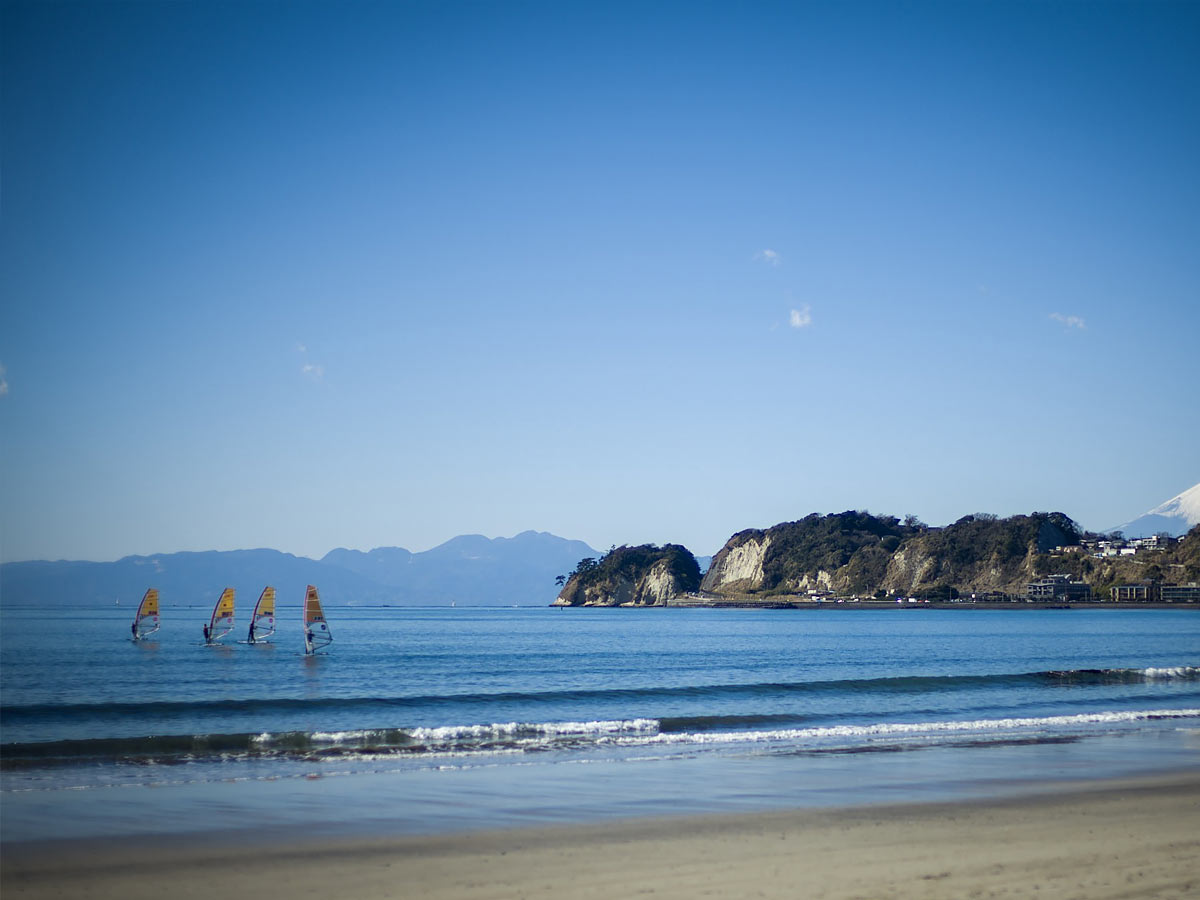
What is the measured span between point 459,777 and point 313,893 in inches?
294

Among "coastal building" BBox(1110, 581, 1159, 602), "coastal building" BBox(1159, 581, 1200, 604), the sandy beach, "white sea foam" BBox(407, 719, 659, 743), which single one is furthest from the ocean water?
"coastal building" BBox(1110, 581, 1159, 602)

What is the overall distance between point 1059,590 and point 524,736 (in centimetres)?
18600

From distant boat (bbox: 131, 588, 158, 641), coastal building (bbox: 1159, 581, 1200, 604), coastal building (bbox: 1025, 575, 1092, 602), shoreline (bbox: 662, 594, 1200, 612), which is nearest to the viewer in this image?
distant boat (bbox: 131, 588, 158, 641)

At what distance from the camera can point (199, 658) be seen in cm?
5009

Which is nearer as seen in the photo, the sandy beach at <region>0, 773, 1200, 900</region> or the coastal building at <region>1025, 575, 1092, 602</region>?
the sandy beach at <region>0, 773, 1200, 900</region>

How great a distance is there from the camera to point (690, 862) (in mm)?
11188

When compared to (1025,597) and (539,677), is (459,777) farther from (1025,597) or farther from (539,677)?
(1025,597)

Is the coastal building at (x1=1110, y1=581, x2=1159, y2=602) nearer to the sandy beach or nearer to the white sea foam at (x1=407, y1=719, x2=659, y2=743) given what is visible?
the white sea foam at (x1=407, y1=719, x2=659, y2=743)

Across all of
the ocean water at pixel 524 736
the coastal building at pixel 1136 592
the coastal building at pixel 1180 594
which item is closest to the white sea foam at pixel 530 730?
the ocean water at pixel 524 736

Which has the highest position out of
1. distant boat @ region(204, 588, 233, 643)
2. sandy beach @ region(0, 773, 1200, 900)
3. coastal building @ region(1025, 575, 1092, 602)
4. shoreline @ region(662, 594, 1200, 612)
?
sandy beach @ region(0, 773, 1200, 900)

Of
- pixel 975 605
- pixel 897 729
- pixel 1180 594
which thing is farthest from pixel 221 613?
pixel 1180 594

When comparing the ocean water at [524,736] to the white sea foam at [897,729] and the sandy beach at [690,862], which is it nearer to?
the white sea foam at [897,729]

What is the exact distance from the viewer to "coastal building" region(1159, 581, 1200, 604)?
166175 millimetres

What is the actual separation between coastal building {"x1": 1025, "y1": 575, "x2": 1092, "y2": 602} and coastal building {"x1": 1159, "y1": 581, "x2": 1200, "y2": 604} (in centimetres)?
1337
